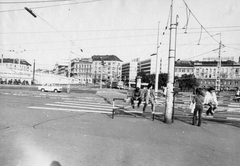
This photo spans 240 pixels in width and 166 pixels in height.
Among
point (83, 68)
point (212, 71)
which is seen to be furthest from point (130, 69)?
point (212, 71)

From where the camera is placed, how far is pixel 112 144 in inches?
200

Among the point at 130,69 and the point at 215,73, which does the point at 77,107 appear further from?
the point at 130,69

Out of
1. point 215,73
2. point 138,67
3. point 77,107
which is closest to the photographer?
point 77,107

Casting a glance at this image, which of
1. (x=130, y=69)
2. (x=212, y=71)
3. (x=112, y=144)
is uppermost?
(x=130, y=69)

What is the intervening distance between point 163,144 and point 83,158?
7.73ft

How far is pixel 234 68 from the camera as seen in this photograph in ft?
306

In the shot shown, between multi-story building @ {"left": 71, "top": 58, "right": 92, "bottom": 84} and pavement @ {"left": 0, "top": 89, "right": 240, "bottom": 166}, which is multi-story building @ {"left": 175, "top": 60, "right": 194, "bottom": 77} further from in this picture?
pavement @ {"left": 0, "top": 89, "right": 240, "bottom": 166}

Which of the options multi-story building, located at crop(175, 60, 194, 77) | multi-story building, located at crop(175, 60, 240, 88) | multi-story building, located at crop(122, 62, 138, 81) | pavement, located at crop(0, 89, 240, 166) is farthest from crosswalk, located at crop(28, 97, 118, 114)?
multi-story building, located at crop(122, 62, 138, 81)

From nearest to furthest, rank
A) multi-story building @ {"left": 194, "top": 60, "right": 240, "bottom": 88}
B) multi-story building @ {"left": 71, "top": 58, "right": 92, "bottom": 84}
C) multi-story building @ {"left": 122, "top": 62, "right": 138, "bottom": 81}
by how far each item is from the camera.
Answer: multi-story building @ {"left": 194, "top": 60, "right": 240, "bottom": 88} → multi-story building @ {"left": 122, "top": 62, "right": 138, "bottom": 81} → multi-story building @ {"left": 71, "top": 58, "right": 92, "bottom": 84}

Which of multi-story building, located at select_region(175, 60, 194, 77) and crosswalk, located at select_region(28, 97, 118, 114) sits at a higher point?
multi-story building, located at select_region(175, 60, 194, 77)

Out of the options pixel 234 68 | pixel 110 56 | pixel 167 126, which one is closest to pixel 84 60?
pixel 110 56

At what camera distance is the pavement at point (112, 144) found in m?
4.08

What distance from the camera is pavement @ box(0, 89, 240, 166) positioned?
408 cm

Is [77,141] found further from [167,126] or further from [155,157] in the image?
[167,126]
